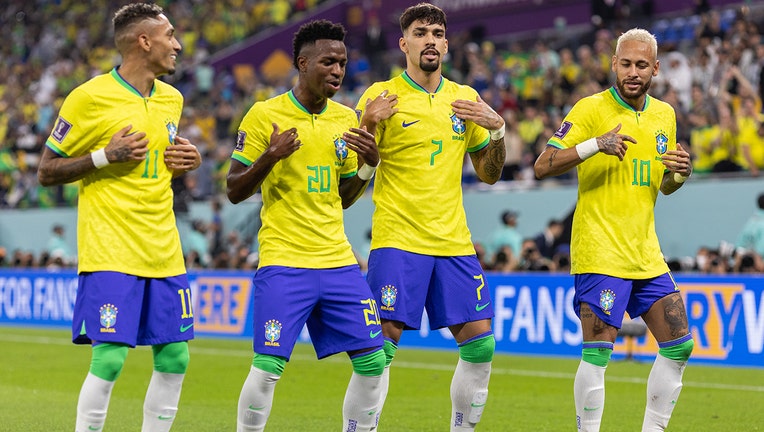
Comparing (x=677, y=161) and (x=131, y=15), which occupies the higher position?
(x=131, y=15)

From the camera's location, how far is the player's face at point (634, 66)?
24.5 ft

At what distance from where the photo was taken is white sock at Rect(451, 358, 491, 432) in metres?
7.45

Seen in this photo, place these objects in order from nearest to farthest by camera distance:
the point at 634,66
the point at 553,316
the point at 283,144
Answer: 1. the point at 283,144
2. the point at 634,66
3. the point at 553,316

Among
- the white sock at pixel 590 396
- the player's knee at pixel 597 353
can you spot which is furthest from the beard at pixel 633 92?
the white sock at pixel 590 396

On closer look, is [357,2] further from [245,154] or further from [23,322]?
[245,154]

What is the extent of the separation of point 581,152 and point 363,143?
55.6 inches

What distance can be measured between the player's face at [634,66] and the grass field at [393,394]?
317 cm

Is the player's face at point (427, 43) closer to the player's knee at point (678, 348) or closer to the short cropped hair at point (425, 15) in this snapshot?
the short cropped hair at point (425, 15)

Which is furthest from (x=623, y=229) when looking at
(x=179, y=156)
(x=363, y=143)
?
(x=179, y=156)

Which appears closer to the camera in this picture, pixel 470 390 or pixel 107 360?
pixel 107 360

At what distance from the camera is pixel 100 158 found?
245 inches

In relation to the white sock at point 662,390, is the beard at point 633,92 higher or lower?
higher

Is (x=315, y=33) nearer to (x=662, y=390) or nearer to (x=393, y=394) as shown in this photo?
(x=662, y=390)

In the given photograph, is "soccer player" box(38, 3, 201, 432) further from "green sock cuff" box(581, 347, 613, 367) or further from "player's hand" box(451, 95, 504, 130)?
"green sock cuff" box(581, 347, 613, 367)
